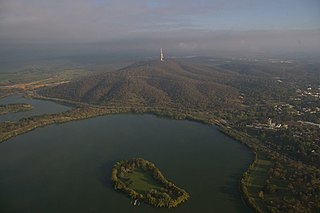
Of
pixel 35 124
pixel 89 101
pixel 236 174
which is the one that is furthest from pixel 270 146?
pixel 89 101

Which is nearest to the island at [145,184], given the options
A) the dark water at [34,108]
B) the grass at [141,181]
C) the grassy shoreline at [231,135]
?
the grass at [141,181]

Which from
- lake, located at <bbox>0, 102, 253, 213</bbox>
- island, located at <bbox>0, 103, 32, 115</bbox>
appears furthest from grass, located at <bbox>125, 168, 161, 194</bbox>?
island, located at <bbox>0, 103, 32, 115</bbox>

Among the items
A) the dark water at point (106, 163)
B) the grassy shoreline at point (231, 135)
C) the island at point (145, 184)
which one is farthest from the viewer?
the grassy shoreline at point (231, 135)

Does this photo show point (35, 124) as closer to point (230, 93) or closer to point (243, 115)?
point (243, 115)

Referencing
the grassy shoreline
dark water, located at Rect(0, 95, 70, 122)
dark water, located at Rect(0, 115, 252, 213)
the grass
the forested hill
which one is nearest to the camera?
dark water, located at Rect(0, 115, 252, 213)

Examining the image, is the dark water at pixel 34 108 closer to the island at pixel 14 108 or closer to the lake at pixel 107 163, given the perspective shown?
the island at pixel 14 108

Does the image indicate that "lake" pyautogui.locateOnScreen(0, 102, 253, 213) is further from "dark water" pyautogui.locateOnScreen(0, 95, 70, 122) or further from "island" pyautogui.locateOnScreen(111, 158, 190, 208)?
"dark water" pyautogui.locateOnScreen(0, 95, 70, 122)

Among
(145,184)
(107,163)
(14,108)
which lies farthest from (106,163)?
(14,108)

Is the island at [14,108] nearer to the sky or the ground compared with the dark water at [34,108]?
nearer to the sky
